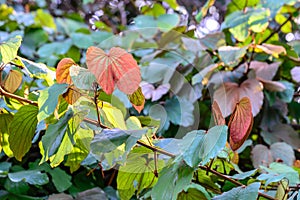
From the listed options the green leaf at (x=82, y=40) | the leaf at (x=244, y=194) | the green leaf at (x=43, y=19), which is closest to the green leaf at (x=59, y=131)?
the leaf at (x=244, y=194)

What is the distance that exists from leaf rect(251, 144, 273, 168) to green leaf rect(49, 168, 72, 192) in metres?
0.40

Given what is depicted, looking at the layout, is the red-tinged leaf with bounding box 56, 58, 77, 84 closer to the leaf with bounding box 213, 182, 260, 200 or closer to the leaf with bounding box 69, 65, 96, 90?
the leaf with bounding box 69, 65, 96, 90

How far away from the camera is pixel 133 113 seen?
963 millimetres

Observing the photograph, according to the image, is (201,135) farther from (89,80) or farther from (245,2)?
(245,2)

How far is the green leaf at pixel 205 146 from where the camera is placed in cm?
47

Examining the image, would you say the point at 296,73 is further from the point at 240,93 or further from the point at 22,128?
the point at 22,128

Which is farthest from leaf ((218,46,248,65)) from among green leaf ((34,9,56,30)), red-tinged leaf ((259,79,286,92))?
green leaf ((34,9,56,30))

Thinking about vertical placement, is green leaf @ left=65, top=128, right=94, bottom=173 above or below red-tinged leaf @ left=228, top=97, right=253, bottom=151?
below

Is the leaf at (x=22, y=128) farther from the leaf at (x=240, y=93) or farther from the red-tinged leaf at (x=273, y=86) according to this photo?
the red-tinged leaf at (x=273, y=86)

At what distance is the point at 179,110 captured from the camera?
1.02 metres

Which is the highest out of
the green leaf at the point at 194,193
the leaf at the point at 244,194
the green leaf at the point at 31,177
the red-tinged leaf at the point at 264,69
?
the leaf at the point at 244,194

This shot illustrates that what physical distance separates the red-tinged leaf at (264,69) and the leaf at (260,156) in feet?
0.69

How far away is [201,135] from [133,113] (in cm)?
46

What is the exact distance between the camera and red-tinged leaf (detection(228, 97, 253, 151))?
0.53 m
